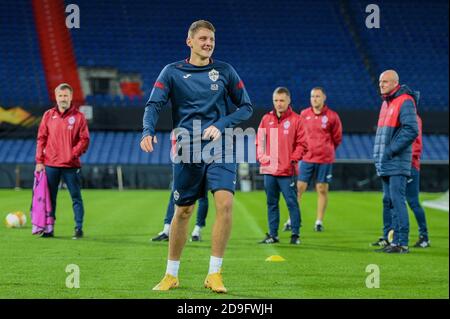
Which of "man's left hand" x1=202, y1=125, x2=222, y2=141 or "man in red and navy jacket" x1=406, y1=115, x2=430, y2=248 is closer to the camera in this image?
"man's left hand" x1=202, y1=125, x2=222, y2=141

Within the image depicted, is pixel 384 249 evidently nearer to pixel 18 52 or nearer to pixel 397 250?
pixel 397 250

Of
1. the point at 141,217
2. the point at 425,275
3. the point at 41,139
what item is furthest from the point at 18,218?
the point at 425,275

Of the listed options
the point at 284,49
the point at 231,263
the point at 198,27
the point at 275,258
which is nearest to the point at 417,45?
the point at 284,49

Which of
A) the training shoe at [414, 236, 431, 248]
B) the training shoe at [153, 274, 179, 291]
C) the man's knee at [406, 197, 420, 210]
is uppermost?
the man's knee at [406, 197, 420, 210]

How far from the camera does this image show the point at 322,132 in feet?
34.5

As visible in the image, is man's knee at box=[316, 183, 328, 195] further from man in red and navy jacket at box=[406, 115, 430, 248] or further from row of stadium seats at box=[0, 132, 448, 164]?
row of stadium seats at box=[0, 132, 448, 164]

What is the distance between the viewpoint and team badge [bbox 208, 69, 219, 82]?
187 inches

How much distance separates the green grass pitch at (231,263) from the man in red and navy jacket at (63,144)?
584 mm

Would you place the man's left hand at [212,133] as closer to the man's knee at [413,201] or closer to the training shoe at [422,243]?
the man's knee at [413,201]

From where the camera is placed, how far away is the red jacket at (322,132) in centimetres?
1013

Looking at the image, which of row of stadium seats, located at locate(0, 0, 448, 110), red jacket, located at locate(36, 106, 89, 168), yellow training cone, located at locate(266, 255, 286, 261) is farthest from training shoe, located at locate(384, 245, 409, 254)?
row of stadium seats, located at locate(0, 0, 448, 110)

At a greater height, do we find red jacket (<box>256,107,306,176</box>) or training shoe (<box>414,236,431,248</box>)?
red jacket (<box>256,107,306,176</box>)
